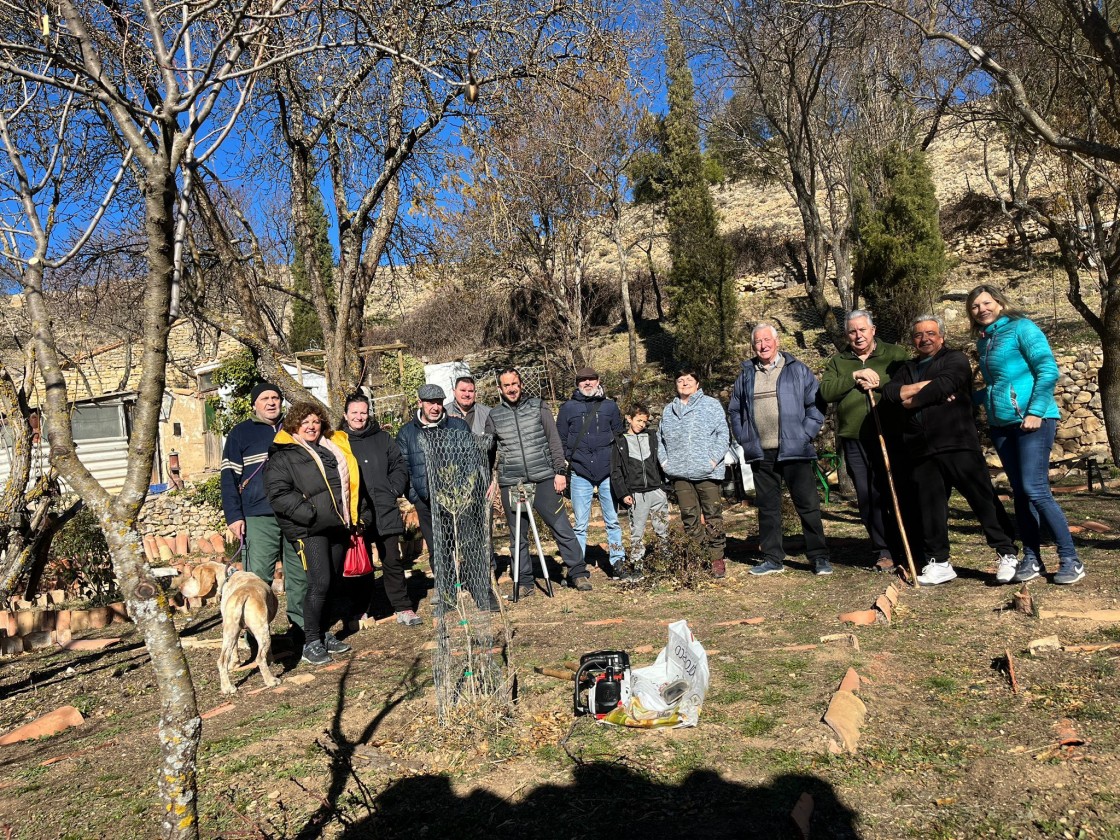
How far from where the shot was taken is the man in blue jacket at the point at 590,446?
21.9ft

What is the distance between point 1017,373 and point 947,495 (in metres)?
0.96

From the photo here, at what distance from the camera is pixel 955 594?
507 cm

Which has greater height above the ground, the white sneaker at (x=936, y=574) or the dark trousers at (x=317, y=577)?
the dark trousers at (x=317, y=577)

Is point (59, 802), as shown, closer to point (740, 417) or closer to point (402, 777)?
point (402, 777)

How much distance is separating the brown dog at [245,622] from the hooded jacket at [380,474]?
1.21 metres

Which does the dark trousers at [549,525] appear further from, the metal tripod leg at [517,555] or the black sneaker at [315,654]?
the black sneaker at [315,654]

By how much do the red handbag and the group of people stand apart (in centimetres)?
8

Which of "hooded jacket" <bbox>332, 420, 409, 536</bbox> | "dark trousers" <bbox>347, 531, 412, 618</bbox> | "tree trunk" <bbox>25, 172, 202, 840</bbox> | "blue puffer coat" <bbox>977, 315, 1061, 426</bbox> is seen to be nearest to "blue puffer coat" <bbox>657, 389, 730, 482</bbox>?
"blue puffer coat" <bbox>977, 315, 1061, 426</bbox>

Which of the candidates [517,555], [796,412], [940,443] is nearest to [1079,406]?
[796,412]

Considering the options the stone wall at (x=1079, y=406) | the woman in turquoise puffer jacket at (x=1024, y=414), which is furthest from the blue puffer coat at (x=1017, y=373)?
the stone wall at (x=1079, y=406)

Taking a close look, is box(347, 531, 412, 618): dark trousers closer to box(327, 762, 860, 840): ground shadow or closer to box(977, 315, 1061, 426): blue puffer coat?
box(327, 762, 860, 840): ground shadow

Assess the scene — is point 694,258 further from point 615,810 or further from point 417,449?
point 615,810

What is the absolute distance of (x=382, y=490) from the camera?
6.13 m

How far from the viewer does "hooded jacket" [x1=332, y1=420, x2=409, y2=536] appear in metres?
6.10
